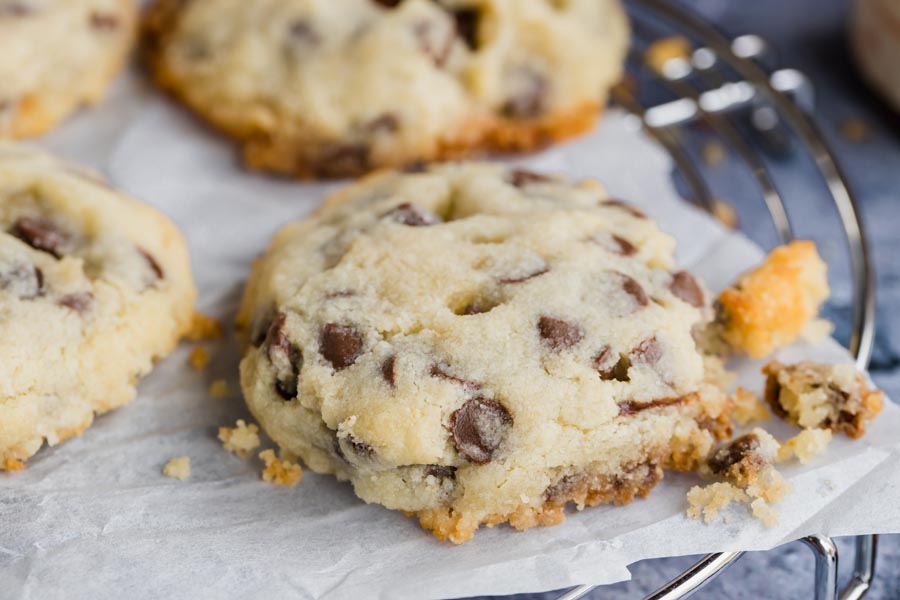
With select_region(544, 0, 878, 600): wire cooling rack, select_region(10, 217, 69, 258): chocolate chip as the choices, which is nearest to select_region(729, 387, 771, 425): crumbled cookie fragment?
select_region(544, 0, 878, 600): wire cooling rack

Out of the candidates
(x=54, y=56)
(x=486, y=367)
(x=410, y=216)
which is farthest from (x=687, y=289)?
(x=54, y=56)

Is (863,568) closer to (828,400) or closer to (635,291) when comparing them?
(828,400)

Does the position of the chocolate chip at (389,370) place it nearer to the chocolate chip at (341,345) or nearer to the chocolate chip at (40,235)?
the chocolate chip at (341,345)

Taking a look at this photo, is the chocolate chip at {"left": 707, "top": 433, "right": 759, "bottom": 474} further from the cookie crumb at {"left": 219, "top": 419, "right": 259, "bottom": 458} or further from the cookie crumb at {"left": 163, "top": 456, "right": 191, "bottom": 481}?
the cookie crumb at {"left": 163, "top": 456, "right": 191, "bottom": 481}

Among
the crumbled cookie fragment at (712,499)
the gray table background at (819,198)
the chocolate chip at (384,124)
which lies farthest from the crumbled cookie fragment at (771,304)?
the chocolate chip at (384,124)

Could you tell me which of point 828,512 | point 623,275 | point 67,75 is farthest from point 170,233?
point 828,512

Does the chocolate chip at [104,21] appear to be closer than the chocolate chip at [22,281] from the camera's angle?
No

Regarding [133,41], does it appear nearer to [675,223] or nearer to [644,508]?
[675,223]
